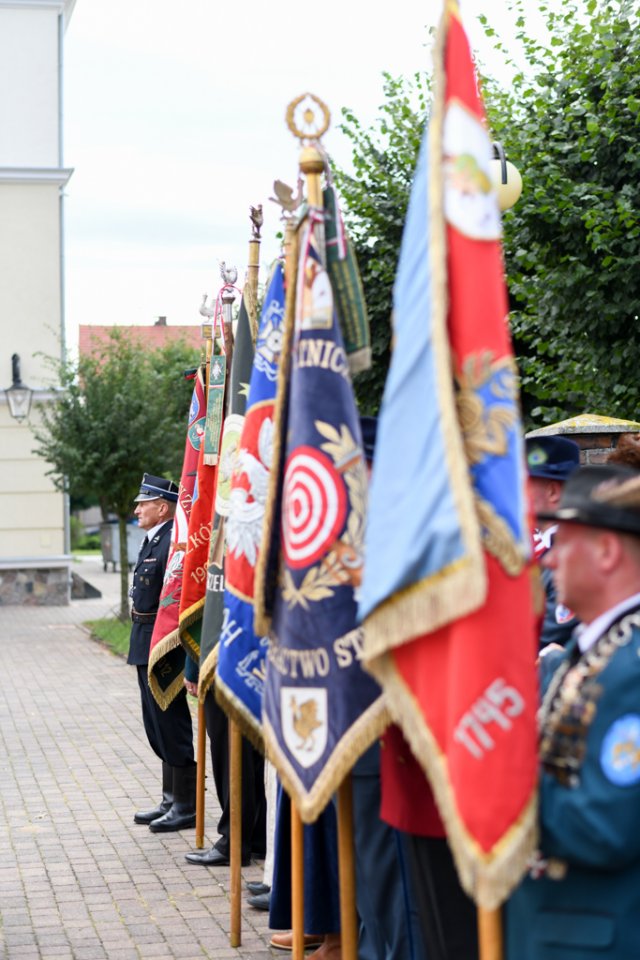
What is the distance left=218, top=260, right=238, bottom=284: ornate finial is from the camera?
22.7ft

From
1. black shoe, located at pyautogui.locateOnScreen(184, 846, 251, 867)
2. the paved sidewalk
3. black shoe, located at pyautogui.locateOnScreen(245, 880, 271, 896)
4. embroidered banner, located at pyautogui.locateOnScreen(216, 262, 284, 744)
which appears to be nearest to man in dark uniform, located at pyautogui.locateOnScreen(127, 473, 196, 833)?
the paved sidewalk

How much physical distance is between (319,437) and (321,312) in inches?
16.5

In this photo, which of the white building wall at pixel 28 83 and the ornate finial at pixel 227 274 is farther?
the white building wall at pixel 28 83

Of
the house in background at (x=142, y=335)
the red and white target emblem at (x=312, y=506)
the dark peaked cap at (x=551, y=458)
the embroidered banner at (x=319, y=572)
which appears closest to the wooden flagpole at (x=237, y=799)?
the embroidered banner at (x=319, y=572)

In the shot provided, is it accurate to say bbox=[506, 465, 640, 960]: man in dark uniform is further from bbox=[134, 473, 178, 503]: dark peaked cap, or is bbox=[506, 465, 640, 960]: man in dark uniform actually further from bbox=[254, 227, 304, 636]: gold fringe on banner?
bbox=[134, 473, 178, 503]: dark peaked cap

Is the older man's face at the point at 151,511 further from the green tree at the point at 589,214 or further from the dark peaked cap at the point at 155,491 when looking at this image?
the green tree at the point at 589,214

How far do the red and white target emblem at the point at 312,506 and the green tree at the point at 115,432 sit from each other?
15712 mm

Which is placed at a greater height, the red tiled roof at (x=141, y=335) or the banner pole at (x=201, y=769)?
the red tiled roof at (x=141, y=335)

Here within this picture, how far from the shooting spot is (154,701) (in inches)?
316

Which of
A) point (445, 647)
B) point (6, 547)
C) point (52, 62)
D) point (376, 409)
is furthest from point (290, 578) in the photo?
point (52, 62)

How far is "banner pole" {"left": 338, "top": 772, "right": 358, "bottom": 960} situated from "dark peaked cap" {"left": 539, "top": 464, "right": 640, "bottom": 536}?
1542 mm

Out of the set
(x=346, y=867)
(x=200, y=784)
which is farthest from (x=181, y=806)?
(x=346, y=867)

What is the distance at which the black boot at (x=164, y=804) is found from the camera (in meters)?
8.15

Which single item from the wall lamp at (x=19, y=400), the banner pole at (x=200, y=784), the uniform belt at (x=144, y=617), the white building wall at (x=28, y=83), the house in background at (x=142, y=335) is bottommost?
the banner pole at (x=200, y=784)
